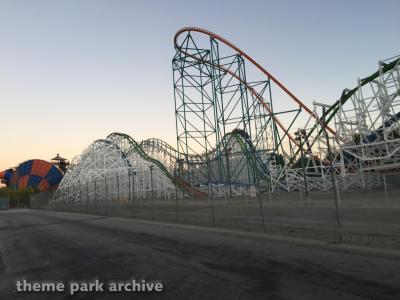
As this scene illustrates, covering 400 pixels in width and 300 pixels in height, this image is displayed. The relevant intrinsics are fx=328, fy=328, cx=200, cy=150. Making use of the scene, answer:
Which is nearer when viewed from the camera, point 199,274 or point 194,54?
point 199,274

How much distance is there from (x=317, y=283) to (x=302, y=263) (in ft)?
4.19

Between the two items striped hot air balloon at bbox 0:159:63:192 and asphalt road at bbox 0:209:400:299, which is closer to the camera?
asphalt road at bbox 0:209:400:299

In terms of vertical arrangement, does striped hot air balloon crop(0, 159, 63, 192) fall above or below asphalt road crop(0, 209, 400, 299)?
above

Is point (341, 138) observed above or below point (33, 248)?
above

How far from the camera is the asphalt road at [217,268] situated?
14.9 ft

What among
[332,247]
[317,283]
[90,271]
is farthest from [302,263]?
[90,271]

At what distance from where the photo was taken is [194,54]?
3362 centimetres

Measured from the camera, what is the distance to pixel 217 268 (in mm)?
5891

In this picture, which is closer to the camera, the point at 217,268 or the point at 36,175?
the point at 217,268

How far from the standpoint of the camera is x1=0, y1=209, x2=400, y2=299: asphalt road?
4531 mm

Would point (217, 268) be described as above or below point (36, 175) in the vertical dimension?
below

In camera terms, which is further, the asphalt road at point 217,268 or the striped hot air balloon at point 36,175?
the striped hot air balloon at point 36,175

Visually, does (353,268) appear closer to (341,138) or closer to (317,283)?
(317,283)

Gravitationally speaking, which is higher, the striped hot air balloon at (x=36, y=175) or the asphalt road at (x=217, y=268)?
the striped hot air balloon at (x=36, y=175)
